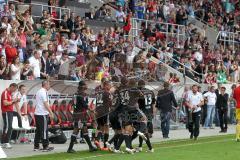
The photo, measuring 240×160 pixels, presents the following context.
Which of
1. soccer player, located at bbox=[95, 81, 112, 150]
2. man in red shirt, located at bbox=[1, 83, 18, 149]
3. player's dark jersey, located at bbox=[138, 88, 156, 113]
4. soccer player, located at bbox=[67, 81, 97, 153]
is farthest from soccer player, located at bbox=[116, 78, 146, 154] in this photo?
man in red shirt, located at bbox=[1, 83, 18, 149]

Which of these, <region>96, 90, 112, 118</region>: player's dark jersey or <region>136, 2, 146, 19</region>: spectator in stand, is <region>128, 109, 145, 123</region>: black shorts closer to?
<region>96, 90, 112, 118</region>: player's dark jersey

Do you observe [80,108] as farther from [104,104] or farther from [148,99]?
[148,99]

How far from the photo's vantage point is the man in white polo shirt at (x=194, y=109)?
79.6 feet

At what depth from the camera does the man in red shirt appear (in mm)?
20719

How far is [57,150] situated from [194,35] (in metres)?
21.1

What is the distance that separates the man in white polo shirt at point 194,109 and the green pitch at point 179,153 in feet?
6.66

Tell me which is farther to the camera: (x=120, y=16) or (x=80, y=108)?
(x=120, y=16)

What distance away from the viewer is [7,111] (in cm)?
2088

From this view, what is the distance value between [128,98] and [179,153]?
2.05 metres

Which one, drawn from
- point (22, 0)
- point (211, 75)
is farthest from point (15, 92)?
point (211, 75)

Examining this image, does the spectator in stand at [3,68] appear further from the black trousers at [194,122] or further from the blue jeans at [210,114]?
the blue jeans at [210,114]

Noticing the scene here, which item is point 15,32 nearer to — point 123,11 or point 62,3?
point 62,3

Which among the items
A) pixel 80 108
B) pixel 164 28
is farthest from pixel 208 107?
pixel 80 108

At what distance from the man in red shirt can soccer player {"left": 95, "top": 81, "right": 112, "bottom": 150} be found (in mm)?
2823
